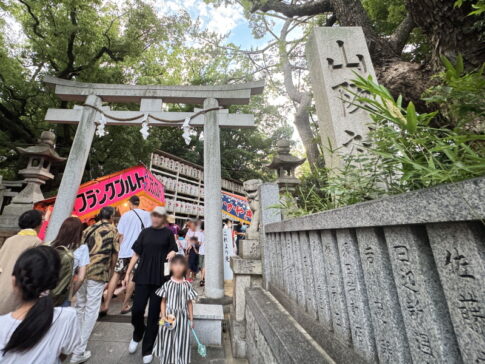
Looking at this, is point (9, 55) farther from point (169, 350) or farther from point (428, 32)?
point (428, 32)

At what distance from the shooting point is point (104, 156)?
35.7 feet

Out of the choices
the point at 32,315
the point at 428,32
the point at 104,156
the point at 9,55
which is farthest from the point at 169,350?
the point at 9,55

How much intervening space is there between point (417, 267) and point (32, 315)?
1978 mm

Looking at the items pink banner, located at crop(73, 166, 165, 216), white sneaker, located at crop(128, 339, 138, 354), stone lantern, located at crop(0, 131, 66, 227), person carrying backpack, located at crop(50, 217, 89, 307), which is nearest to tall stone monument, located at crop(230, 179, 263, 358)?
white sneaker, located at crop(128, 339, 138, 354)

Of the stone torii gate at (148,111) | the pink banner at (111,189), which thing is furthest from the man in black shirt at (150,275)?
the pink banner at (111,189)

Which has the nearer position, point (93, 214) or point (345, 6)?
point (345, 6)

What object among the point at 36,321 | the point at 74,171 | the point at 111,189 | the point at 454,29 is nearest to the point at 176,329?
the point at 36,321

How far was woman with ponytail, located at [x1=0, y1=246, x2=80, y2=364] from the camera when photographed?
4.00 ft

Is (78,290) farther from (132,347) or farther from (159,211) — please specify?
(159,211)

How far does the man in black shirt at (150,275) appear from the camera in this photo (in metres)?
2.73

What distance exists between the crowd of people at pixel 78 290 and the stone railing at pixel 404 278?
171cm

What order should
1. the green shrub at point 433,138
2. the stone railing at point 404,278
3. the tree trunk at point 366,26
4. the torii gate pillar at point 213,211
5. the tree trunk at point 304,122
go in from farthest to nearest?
the tree trunk at point 304,122 → the tree trunk at point 366,26 → the torii gate pillar at point 213,211 → the green shrub at point 433,138 → the stone railing at point 404,278

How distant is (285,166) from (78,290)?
16.7 feet

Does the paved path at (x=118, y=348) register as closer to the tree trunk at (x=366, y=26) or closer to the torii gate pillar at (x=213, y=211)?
the torii gate pillar at (x=213, y=211)
